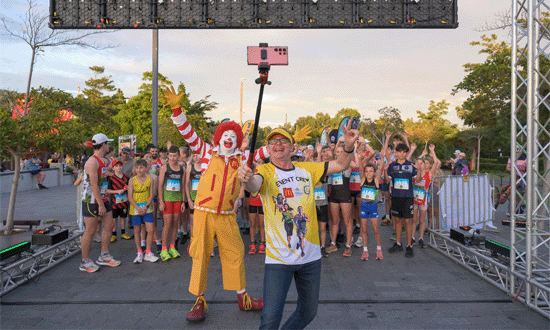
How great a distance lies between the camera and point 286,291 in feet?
9.56

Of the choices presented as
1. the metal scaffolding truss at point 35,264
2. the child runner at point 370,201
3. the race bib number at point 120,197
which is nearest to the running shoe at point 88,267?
the metal scaffolding truss at point 35,264

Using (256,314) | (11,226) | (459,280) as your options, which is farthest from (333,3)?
(11,226)

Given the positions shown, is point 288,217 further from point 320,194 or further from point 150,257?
point 150,257

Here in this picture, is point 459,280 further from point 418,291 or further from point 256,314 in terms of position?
point 256,314

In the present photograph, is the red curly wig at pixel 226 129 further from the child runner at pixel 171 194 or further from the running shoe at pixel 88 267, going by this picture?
the running shoe at pixel 88 267

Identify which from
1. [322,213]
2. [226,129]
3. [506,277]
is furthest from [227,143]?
[506,277]

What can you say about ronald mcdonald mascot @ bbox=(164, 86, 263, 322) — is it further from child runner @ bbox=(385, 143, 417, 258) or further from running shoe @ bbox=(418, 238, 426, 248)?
running shoe @ bbox=(418, 238, 426, 248)

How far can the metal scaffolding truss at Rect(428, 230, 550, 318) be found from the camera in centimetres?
434

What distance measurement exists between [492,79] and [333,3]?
14134 mm

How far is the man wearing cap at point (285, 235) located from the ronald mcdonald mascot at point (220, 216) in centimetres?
121

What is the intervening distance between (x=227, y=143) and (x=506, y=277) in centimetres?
394

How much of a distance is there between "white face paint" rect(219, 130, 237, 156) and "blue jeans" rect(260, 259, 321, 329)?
166 centimetres

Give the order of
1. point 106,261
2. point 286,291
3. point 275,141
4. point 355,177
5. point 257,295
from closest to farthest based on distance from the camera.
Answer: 1. point 286,291
2. point 275,141
3. point 257,295
4. point 106,261
5. point 355,177

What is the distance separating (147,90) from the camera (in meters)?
35.8
